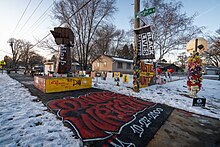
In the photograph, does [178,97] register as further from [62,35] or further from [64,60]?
[62,35]

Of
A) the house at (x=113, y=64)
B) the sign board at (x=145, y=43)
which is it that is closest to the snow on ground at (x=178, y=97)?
the sign board at (x=145, y=43)

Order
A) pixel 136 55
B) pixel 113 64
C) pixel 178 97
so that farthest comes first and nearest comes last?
pixel 113 64
pixel 136 55
pixel 178 97

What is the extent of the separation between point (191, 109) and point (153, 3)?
40.7 feet

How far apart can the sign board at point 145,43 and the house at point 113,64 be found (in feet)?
49.9

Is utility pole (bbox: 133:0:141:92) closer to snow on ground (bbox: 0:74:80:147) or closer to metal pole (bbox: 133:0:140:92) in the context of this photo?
metal pole (bbox: 133:0:140:92)

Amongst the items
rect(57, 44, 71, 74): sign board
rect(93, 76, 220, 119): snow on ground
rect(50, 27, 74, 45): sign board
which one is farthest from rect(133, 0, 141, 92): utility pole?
rect(57, 44, 71, 74): sign board

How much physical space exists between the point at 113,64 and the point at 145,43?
52.5ft

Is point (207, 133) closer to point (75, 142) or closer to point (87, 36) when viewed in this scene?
point (75, 142)

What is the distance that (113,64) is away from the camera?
73.0 feet

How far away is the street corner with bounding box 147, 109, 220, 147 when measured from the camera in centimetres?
229

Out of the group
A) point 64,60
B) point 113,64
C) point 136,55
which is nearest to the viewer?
point 136,55

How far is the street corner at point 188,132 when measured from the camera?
2.29 metres

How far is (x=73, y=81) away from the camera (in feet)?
23.1

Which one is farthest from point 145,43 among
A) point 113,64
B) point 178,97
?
point 113,64
